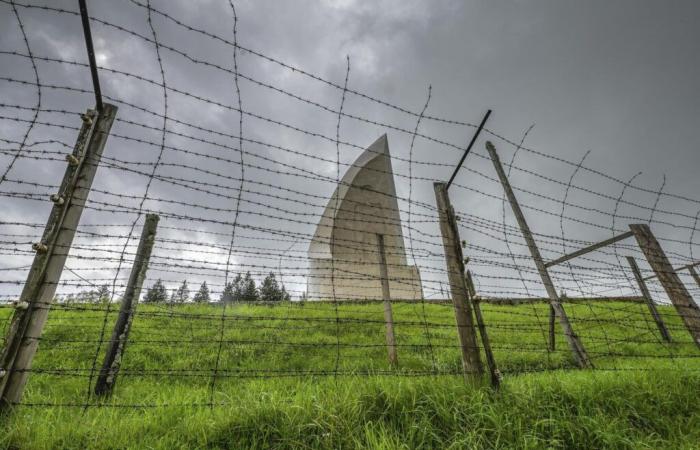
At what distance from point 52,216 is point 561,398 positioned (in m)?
4.07

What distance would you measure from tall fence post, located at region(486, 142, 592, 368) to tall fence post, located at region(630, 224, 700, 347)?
4.27 ft

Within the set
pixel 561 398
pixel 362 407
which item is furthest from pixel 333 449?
pixel 561 398

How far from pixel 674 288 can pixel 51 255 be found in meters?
6.83

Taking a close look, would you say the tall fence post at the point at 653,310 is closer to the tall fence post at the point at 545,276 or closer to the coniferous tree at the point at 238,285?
the tall fence post at the point at 545,276

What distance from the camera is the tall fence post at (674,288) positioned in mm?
4090

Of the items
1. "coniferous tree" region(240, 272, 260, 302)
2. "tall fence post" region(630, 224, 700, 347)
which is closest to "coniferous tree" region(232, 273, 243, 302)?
"coniferous tree" region(240, 272, 260, 302)

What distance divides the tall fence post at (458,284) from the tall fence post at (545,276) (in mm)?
2057

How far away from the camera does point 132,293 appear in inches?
161

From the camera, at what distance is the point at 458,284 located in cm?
277

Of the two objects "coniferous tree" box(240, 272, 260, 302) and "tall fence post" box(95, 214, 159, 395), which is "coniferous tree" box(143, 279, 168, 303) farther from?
"coniferous tree" box(240, 272, 260, 302)

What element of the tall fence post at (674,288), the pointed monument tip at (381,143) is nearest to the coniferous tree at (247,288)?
the tall fence post at (674,288)

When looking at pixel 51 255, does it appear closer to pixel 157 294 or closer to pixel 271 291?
pixel 271 291

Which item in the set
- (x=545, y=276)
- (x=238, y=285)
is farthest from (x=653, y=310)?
(x=238, y=285)

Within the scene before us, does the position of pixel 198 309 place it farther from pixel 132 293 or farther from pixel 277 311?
pixel 132 293
